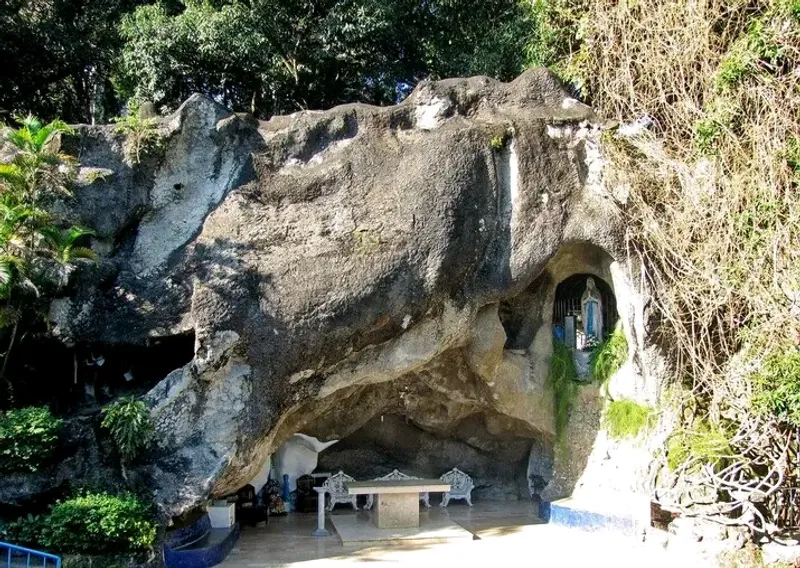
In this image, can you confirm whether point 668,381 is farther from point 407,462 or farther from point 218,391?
point 218,391

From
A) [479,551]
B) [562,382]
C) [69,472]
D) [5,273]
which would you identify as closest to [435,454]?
[562,382]

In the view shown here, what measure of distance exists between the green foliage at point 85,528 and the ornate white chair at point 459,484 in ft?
23.6

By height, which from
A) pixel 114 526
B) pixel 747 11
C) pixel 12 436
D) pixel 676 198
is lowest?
pixel 114 526

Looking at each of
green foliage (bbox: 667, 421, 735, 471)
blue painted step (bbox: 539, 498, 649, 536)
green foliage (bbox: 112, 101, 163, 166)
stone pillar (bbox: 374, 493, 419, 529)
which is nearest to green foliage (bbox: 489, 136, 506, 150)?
green foliage (bbox: 112, 101, 163, 166)

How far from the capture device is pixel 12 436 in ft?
29.4

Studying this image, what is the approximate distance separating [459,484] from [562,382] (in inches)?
123

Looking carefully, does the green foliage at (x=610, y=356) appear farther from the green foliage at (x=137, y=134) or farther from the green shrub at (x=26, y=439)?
the green shrub at (x=26, y=439)

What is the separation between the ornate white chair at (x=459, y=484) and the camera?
48.7 ft

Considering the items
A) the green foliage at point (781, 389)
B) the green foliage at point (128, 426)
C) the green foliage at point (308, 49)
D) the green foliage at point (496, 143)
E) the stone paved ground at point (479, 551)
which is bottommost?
the stone paved ground at point (479, 551)

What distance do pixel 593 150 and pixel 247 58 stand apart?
8.30m

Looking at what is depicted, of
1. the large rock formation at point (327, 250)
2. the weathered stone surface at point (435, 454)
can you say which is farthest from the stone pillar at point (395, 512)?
the weathered stone surface at point (435, 454)

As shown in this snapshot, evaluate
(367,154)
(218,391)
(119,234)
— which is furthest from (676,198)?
(119,234)

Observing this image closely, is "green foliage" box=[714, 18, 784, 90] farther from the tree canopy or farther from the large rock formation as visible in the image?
the tree canopy

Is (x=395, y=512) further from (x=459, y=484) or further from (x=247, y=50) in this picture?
(x=247, y=50)
